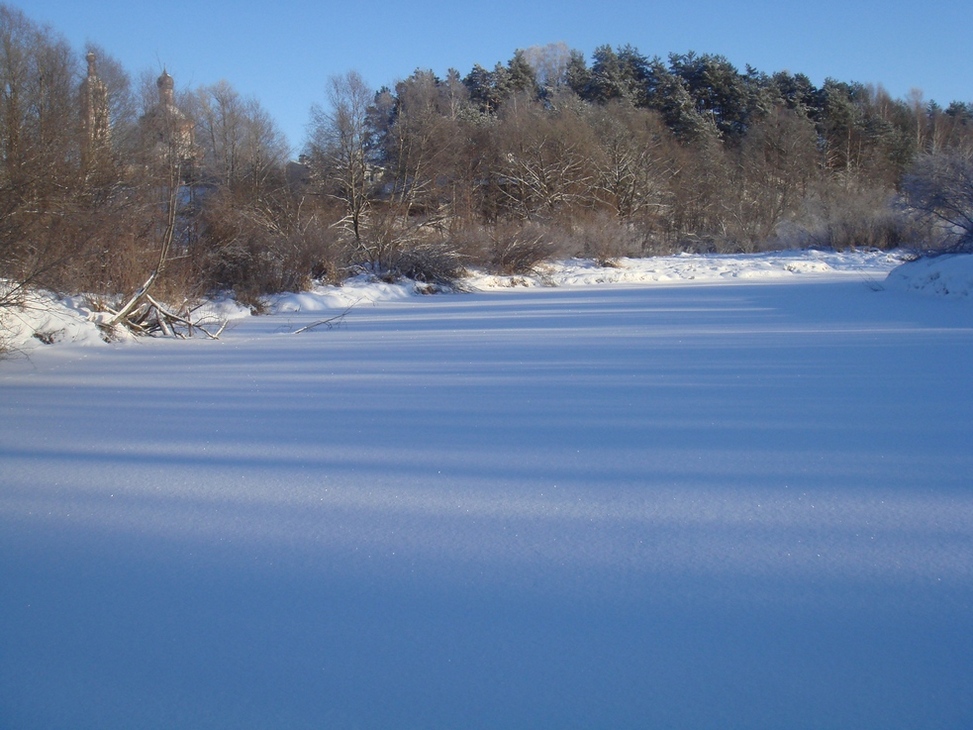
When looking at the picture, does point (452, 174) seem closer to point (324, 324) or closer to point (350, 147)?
point (350, 147)

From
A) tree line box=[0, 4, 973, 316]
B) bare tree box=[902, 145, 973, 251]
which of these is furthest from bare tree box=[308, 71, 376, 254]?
bare tree box=[902, 145, 973, 251]

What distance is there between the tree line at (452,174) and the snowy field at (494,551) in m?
3.95

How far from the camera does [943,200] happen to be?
16203 mm

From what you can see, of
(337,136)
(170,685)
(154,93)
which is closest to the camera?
(170,685)

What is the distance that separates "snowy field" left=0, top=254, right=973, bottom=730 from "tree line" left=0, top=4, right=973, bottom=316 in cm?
395

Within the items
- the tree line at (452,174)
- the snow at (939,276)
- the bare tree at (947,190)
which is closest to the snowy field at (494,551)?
the tree line at (452,174)

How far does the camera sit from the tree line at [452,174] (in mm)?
10703

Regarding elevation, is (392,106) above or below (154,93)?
above

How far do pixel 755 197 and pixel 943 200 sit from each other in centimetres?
2393

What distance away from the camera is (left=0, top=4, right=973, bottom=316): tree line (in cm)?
1070

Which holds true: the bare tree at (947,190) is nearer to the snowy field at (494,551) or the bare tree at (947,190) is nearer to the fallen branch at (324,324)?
the snowy field at (494,551)

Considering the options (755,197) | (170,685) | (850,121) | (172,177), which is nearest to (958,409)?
(170,685)

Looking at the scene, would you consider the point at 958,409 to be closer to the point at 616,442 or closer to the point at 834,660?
the point at 616,442

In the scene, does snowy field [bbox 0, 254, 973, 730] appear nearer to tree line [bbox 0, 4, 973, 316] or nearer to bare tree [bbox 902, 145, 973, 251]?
tree line [bbox 0, 4, 973, 316]
